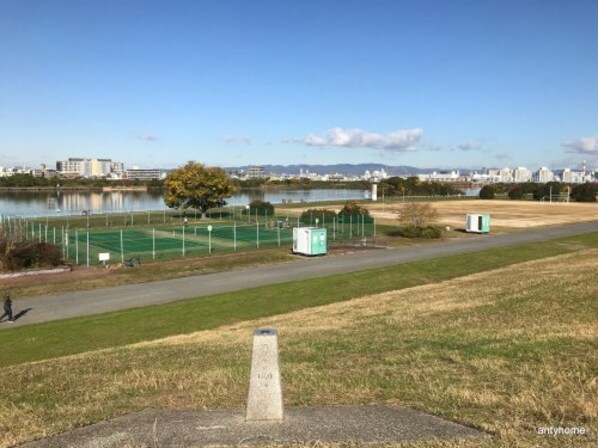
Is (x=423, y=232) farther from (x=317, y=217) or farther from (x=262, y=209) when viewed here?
(x=262, y=209)

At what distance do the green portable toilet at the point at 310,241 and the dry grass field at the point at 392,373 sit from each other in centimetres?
2309

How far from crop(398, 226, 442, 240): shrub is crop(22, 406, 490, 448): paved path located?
46.7m

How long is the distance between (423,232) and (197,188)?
3711cm

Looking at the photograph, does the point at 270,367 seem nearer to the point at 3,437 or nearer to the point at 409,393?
the point at 409,393

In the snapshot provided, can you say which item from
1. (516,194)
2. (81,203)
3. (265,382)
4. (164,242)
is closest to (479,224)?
(164,242)

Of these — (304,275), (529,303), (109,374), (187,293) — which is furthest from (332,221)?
(109,374)

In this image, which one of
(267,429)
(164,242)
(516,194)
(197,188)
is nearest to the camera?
(267,429)

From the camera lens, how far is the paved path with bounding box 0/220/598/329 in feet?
85.3

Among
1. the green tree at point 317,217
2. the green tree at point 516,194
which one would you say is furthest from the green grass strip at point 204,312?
the green tree at point 516,194

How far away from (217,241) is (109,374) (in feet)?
133

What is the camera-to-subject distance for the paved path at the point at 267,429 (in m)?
6.39
